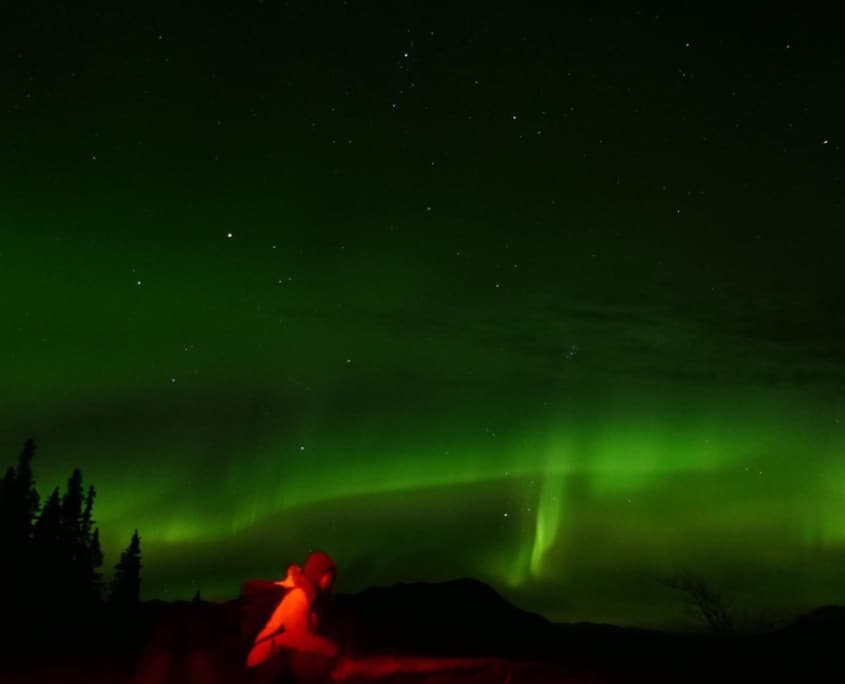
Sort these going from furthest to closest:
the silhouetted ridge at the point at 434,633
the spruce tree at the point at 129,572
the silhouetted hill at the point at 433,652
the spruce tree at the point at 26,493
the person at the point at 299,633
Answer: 1. the spruce tree at the point at 129,572
2. the spruce tree at the point at 26,493
3. the silhouetted ridge at the point at 434,633
4. the silhouetted hill at the point at 433,652
5. the person at the point at 299,633

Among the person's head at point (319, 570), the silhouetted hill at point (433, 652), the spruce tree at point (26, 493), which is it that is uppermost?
the spruce tree at point (26, 493)

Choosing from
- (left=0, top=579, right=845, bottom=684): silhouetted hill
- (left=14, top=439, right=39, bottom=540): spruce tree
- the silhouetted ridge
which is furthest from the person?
(left=14, top=439, right=39, bottom=540): spruce tree

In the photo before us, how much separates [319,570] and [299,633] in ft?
1.94

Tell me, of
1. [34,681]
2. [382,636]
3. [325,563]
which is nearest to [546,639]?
[382,636]

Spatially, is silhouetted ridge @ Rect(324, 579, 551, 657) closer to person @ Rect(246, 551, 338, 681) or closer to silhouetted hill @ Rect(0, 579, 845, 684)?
silhouetted hill @ Rect(0, 579, 845, 684)

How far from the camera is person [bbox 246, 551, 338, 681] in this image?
859cm

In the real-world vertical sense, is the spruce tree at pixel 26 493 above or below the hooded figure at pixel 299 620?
above

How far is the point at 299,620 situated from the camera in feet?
28.2

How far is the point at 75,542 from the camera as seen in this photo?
44.3 m

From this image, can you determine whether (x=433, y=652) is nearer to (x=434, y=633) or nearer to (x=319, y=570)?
(x=434, y=633)

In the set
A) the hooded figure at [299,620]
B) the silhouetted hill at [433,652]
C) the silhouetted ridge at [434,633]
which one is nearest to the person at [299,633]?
the hooded figure at [299,620]

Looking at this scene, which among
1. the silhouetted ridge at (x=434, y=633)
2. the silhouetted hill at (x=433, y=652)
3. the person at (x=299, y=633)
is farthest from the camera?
the silhouetted ridge at (x=434, y=633)

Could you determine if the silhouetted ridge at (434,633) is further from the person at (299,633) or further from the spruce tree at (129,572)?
the spruce tree at (129,572)

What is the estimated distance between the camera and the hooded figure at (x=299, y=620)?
28.2ft
